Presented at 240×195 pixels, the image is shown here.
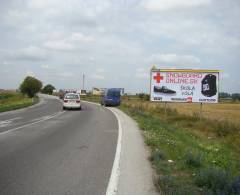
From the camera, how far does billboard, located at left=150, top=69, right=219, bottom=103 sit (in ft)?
97.0

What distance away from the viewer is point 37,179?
718cm

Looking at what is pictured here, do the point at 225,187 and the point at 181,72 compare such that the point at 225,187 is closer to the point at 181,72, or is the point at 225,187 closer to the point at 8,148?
the point at 8,148

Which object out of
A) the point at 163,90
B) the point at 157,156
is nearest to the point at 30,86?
the point at 163,90

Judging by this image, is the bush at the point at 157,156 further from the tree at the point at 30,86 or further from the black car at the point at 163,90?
the tree at the point at 30,86

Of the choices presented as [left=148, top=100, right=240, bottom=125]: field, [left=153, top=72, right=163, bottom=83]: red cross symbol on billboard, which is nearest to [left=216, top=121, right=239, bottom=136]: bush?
[left=148, top=100, right=240, bottom=125]: field

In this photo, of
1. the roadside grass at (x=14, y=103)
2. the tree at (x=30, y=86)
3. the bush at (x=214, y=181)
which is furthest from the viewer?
the tree at (x=30, y=86)

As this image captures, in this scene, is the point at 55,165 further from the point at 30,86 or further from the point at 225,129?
the point at 30,86

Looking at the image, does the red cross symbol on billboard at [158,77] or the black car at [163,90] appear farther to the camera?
the black car at [163,90]

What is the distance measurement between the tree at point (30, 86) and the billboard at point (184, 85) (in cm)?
8605

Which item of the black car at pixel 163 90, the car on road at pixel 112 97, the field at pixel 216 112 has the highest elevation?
the black car at pixel 163 90

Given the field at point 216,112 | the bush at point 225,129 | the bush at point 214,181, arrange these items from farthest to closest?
the field at point 216,112, the bush at point 225,129, the bush at point 214,181

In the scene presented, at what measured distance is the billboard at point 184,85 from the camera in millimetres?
29562

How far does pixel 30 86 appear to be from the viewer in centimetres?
11294

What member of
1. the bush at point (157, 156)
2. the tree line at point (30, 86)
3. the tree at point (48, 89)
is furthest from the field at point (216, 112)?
the tree at point (48, 89)
